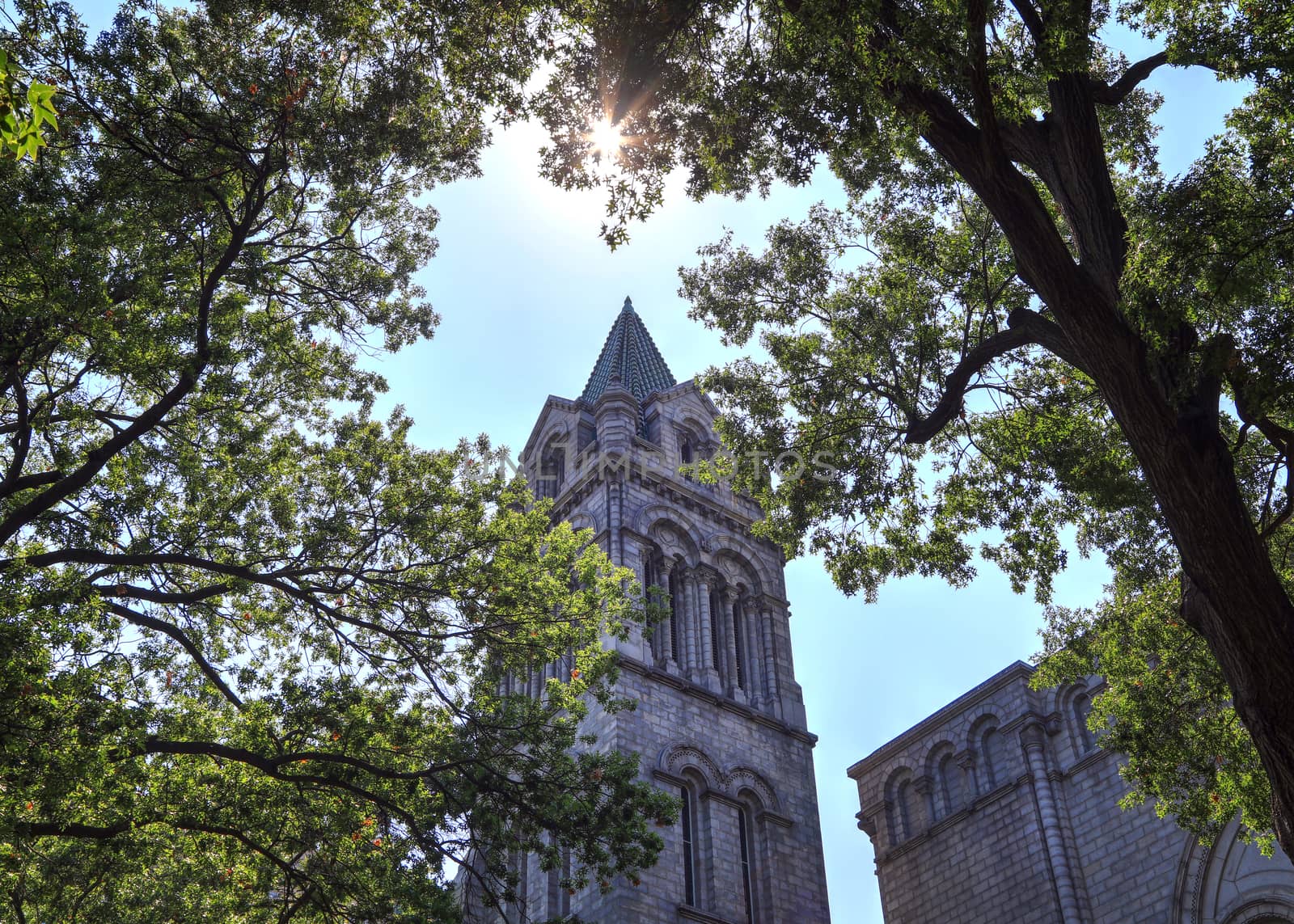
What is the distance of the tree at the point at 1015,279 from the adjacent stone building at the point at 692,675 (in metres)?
7.49

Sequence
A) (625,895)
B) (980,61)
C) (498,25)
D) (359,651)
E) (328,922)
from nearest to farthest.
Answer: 1. (980,61)
2. (498,25)
3. (328,922)
4. (359,651)
5. (625,895)

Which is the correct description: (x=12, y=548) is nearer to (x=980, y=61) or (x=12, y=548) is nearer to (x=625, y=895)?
(x=980, y=61)

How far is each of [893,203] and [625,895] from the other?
13.7m

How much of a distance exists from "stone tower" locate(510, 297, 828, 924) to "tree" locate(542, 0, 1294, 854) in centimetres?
1159

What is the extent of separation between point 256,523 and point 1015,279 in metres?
9.56

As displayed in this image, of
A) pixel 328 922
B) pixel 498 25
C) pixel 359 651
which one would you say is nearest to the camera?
pixel 498 25

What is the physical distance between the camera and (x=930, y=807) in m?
26.7

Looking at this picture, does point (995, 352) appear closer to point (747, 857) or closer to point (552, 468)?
point (747, 857)

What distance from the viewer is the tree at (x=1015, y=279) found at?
9047mm

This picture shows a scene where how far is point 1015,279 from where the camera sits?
14711 mm

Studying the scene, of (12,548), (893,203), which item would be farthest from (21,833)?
(893,203)

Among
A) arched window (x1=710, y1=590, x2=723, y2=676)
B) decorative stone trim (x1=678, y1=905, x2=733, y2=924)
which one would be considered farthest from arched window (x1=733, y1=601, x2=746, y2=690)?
decorative stone trim (x1=678, y1=905, x2=733, y2=924)

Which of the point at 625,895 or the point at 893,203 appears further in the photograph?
the point at 625,895

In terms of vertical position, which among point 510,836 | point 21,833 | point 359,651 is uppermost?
point 359,651
